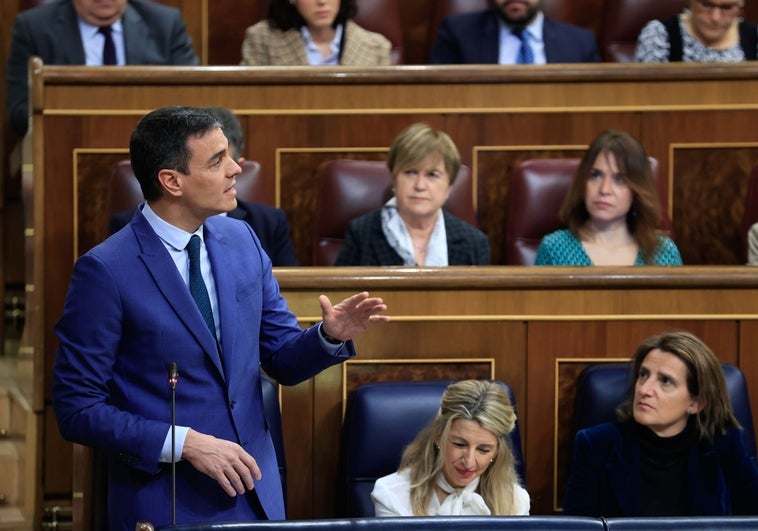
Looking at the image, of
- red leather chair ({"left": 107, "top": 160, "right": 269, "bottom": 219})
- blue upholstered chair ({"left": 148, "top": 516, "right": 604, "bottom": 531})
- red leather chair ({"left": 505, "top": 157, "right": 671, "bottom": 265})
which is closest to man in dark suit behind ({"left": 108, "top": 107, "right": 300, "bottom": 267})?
red leather chair ({"left": 107, "top": 160, "right": 269, "bottom": 219})

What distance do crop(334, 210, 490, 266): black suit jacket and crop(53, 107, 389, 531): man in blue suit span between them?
688 mm

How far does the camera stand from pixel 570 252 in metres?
1.85

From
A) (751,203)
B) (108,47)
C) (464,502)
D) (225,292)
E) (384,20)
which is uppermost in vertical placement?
(384,20)

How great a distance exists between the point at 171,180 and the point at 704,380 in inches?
25.3

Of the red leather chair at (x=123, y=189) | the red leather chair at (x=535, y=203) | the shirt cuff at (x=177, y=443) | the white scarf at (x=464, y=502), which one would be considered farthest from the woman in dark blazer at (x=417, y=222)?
the shirt cuff at (x=177, y=443)

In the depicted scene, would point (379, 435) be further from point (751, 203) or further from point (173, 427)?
point (751, 203)

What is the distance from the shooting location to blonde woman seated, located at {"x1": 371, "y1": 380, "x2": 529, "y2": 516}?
4.49ft

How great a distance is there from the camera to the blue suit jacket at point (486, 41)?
7.52 ft

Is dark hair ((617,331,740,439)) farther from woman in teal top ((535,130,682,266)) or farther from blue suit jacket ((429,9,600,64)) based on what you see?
blue suit jacket ((429,9,600,64))

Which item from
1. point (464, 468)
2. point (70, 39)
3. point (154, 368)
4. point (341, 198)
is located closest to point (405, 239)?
point (341, 198)

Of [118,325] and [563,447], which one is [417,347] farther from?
[118,325]

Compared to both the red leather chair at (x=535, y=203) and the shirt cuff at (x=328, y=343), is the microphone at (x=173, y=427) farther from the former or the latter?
the red leather chair at (x=535, y=203)

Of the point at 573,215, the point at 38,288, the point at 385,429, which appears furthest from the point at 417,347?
the point at 38,288

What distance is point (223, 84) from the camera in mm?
1998
